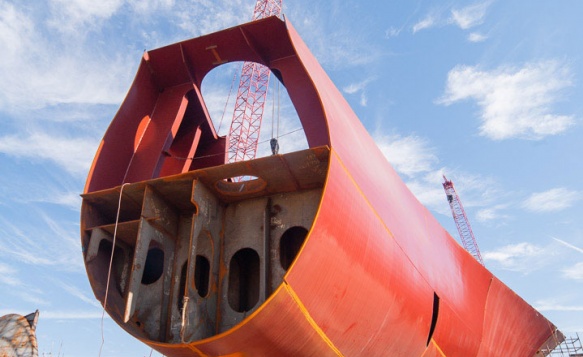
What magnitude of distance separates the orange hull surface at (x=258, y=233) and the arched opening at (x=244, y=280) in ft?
0.09

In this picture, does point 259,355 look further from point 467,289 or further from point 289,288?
point 467,289

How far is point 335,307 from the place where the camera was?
18.4 feet

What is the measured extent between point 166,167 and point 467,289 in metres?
7.54

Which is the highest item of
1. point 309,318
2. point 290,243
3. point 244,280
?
point 290,243

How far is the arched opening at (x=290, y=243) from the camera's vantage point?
716 cm

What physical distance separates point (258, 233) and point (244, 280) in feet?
3.20

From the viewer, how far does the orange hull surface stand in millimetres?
5480

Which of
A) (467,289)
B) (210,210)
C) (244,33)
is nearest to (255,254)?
(210,210)

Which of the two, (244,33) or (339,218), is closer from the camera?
(339,218)

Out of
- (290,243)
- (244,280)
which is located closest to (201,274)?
(244,280)

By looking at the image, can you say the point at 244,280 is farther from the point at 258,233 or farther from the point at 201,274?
the point at 258,233

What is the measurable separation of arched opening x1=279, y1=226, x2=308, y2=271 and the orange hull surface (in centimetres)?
2

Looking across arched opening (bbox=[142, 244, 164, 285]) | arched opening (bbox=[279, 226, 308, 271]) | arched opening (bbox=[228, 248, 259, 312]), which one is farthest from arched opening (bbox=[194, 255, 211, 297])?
arched opening (bbox=[279, 226, 308, 271])

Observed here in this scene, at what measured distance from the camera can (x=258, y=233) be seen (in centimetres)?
697
